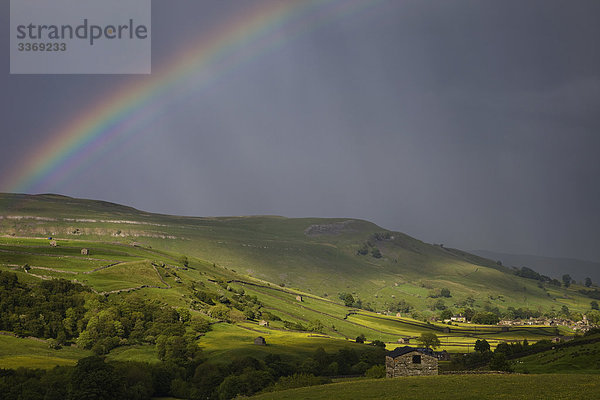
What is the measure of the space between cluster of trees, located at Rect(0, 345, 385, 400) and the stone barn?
19941mm

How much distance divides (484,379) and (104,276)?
158 meters

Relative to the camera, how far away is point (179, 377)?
115 m

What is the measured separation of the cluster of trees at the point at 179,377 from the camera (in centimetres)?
8912

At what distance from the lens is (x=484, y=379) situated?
192ft

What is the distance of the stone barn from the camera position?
6956cm

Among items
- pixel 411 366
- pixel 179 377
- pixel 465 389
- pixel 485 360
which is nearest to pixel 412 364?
pixel 411 366

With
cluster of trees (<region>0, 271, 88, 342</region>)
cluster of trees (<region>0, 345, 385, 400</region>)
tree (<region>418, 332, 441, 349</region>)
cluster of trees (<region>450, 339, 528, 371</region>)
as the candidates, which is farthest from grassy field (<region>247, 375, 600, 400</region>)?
tree (<region>418, 332, 441, 349</region>)

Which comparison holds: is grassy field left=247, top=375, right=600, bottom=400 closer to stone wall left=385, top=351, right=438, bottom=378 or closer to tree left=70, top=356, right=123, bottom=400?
stone wall left=385, top=351, right=438, bottom=378

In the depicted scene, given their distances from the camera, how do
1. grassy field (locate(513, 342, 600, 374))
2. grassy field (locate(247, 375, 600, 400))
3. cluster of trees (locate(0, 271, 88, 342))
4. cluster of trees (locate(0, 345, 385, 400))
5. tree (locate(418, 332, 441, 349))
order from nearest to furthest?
grassy field (locate(247, 375, 600, 400))
cluster of trees (locate(0, 345, 385, 400))
grassy field (locate(513, 342, 600, 374))
cluster of trees (locate(0, 271, 88, 342))
tree (locate(418, 332, 441, 349))

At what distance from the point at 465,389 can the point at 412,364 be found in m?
18.4

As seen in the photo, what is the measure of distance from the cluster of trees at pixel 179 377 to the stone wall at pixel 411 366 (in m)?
20.1

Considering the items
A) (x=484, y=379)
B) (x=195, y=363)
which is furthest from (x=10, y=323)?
(x=484, y=379)

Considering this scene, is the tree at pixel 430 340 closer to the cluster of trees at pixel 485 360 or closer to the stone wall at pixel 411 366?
the cluster of trees at pixel 485 360

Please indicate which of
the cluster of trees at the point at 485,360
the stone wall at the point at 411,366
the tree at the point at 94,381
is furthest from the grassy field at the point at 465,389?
the cluster of trees at the point at 485,360
